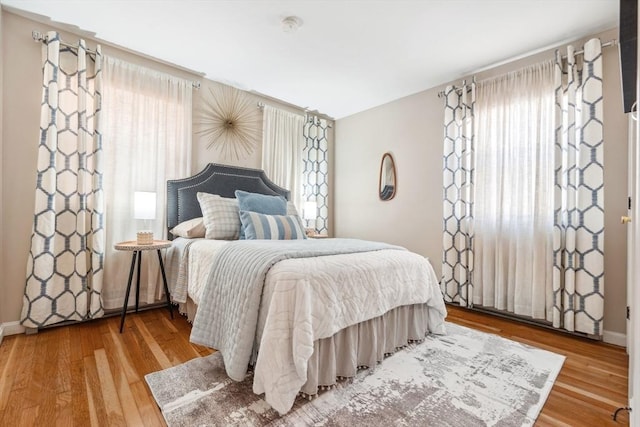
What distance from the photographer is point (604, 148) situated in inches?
92.5

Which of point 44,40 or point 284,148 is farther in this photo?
point 284,148

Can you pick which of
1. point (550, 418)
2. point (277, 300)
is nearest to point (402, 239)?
point (550, 418)

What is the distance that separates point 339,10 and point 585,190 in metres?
2.39

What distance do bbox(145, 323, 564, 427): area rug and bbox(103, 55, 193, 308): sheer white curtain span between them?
1410 millimetres

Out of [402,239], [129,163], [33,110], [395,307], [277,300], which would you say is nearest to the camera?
[277,300]

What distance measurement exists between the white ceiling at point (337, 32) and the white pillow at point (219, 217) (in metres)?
1.42

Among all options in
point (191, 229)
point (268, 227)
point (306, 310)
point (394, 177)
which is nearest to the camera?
point (306, 310)

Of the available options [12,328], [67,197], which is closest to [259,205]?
[67,197]

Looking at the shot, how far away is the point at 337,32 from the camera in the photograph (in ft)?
8.11

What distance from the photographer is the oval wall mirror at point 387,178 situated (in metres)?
3.91

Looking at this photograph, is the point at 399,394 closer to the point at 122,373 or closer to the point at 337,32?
the point at 122,373

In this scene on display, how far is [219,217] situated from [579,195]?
122 inches

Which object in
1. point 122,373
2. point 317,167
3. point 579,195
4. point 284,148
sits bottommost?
point 122,373

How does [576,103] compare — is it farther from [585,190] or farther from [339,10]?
[339,10]
